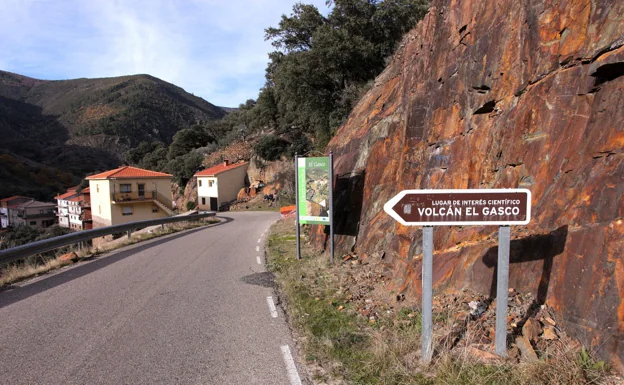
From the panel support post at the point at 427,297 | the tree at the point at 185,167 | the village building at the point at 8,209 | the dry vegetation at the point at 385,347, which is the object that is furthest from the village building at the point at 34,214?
the panel support post at the point at 427,297

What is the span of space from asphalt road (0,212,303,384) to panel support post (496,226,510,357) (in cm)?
236

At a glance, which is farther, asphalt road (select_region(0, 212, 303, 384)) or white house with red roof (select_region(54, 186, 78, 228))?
white house with red roof (select_region(54, 186, 78, 228))

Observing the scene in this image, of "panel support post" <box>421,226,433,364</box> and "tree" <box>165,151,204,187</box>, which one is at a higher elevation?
"tree" <box>165,151,204,187</box>

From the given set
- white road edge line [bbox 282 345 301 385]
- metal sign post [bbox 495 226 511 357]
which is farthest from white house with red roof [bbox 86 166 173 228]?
metal sign post [bbox 495 226 511 357]

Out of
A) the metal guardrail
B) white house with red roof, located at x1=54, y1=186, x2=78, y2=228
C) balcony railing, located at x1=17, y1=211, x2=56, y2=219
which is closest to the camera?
the metal guardrail

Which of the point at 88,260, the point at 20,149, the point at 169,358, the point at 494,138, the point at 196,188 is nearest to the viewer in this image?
the point at 169,358

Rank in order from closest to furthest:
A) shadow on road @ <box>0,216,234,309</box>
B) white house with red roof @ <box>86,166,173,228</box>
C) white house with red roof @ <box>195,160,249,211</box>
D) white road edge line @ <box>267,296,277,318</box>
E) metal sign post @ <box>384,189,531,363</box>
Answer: metal sign post @ <box>384,189,531,363</box> → white road edge line @ <box>267,296,277,318</box> → shadow on road @ <box>0,216,234,309</box> → white house with red roof @ <box>86,166,173,228</box> → white house with red roof @ <box>195,160,249,211</box>

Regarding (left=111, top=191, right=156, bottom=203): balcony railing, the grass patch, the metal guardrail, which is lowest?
the grass patch

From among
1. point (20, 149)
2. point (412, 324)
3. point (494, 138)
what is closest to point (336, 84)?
point (494, 138)

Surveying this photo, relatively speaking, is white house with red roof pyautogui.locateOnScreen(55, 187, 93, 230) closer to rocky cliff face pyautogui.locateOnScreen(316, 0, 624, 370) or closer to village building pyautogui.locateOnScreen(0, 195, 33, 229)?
village building pyautogui.locateOnScreen(0, 195, 33, 229)

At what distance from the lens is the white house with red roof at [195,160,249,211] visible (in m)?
49.0

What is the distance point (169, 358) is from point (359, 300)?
3397mm

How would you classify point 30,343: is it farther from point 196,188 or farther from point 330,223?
point 196,188

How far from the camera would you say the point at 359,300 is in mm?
6797
